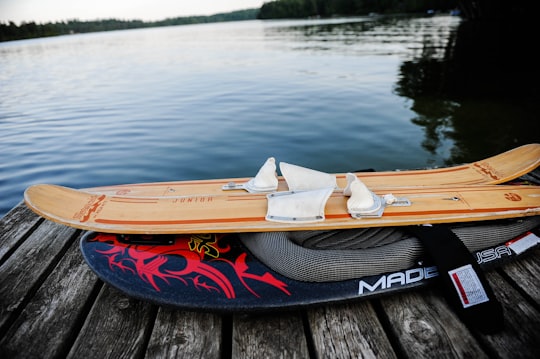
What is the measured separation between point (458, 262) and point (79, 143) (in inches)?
278

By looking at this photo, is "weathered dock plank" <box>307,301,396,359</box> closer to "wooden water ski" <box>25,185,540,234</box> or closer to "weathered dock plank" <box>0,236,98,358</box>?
"wooden water ski" <box>25,185,540,234</box>

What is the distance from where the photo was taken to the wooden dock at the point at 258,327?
171 cm

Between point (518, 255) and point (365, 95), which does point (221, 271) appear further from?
point (365, 95)

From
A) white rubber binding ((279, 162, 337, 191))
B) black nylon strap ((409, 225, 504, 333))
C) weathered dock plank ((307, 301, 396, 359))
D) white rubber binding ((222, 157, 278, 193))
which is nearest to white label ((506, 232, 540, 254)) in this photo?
black nylon strap ((409, 225, 504, 333))

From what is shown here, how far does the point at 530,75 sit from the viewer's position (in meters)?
10.8

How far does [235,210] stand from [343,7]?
9318cm

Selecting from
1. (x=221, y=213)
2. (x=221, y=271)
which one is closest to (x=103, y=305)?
(x=221, y=271)

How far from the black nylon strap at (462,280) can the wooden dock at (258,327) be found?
0.22ft

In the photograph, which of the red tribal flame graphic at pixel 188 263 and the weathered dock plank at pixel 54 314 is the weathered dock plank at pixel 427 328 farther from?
the weathered dock plank at pixel 54 314

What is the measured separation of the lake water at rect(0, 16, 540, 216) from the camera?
576 centimetres

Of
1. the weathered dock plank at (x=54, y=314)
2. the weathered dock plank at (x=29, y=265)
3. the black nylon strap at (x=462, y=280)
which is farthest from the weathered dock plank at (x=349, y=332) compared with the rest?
the weathered dock plank at (x=29, y=265)

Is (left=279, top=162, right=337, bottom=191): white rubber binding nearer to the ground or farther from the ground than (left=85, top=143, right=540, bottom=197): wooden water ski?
farther from the ground

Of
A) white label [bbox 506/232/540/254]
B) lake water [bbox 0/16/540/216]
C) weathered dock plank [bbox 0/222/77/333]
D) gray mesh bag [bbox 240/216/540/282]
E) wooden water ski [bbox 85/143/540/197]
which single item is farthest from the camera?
lake water [bbox 0/16/540/216]

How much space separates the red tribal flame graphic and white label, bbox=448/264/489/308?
Result: 38.0 inches
